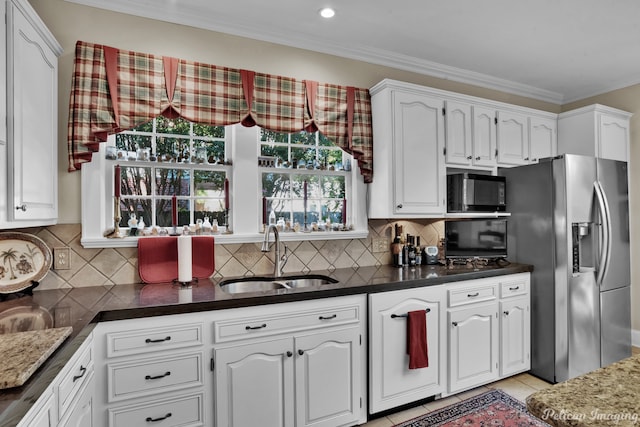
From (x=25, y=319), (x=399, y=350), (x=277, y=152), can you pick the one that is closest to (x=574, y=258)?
(x=399, y=350)

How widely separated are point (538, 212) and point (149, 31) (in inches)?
125

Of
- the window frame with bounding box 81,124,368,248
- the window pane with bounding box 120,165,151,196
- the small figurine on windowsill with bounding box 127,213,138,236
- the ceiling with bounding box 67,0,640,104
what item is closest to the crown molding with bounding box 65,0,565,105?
Answer: the ceiling with bounding box 67,0,640,104

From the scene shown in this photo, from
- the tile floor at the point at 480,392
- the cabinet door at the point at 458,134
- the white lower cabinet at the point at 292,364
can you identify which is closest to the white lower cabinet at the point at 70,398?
the white lower cabinet at the point at 292,364

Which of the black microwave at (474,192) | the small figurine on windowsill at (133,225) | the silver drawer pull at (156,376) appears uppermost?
the black microwave at (474,192)

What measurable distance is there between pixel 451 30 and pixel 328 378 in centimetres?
253

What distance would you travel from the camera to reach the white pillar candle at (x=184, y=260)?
2.22 m

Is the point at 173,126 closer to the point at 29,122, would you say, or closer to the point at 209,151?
the point at 209,151

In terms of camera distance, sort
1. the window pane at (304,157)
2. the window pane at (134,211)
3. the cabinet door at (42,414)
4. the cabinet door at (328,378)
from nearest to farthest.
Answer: the cabinet door at (42,414) → the cabinet door at (328,378) → the window pane at (134,211) → the window pane at (304,157)

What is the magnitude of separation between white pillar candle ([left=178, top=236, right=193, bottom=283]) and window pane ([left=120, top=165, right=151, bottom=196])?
0.50 m

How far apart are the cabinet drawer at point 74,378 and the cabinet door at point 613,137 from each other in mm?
4255

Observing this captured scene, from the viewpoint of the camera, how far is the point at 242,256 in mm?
2582

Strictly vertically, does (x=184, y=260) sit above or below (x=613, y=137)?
below

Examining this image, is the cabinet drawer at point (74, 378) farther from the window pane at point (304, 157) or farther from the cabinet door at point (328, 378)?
the window pane at point (304, 157)

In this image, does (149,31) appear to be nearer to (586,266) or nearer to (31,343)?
(31,343)
